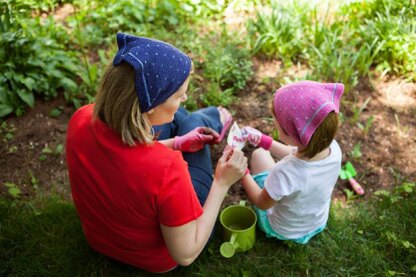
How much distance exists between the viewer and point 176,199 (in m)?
1.66

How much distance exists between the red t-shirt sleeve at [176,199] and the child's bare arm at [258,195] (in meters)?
0.60

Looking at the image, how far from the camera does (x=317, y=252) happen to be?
2.46 metres

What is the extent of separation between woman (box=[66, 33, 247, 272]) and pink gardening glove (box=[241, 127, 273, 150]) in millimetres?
462

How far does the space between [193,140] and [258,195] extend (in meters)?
0.49

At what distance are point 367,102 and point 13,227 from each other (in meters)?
2.82

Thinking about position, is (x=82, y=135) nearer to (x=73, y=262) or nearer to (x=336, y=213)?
(x=73, y=262)

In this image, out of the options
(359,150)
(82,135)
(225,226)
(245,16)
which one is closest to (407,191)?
(359,150)

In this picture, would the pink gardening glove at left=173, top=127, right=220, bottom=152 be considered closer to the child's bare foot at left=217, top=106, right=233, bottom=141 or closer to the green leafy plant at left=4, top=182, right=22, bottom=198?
the child's bare foot at left=217, top=106, right=233, bottom=141

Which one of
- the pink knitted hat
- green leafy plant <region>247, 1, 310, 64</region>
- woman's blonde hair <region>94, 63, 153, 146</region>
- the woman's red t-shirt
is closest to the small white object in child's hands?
the pink knitted hat

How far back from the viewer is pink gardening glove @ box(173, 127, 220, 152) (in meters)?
2.38

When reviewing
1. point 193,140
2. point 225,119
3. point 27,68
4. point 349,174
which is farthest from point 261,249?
point 27,68

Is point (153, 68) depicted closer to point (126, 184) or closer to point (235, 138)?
point (126, 184)

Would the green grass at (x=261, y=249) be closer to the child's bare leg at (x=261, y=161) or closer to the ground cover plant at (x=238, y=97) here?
the ground cover plant at (x=238, y=97)

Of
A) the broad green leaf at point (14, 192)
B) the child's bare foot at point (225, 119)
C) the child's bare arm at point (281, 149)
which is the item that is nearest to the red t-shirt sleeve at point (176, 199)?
the child's bare arm at point (281, 149)
